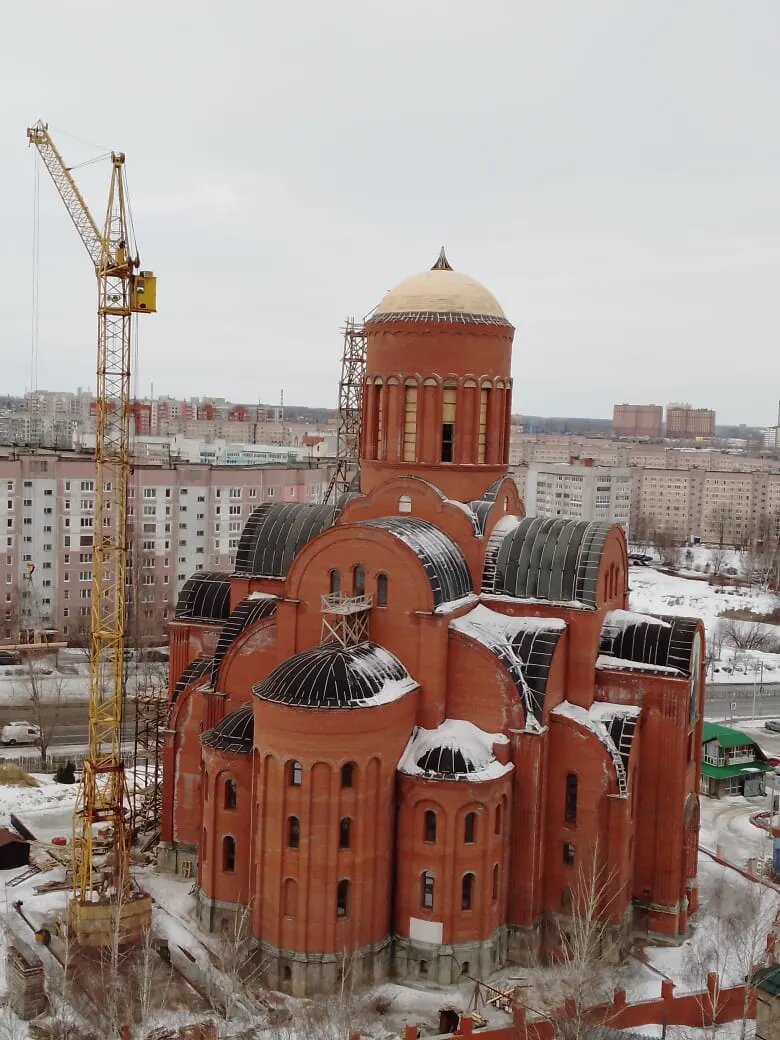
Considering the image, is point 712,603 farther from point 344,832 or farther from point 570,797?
point 344,832

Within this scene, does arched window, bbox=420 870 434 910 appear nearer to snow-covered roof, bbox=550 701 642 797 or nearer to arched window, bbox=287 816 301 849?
arched window, bbox=287 816 301 849

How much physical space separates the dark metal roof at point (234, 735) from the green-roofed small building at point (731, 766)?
981 inches

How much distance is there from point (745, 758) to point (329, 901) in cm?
2806

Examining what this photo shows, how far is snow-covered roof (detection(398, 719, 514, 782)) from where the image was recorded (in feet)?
89.0

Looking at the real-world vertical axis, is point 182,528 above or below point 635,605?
above

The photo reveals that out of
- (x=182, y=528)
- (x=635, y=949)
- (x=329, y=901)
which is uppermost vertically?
(x=182, y=528)

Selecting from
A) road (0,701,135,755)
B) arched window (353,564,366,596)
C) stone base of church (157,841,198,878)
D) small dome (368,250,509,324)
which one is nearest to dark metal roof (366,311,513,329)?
small dome (368,250,509,324)

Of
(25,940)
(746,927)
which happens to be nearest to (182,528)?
(25,940)

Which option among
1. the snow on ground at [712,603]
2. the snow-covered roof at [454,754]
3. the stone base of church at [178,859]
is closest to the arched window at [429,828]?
the snow-covered roof at [454,754]

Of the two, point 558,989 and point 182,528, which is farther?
point 182,528

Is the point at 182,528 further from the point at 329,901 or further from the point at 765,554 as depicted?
the point at 765,554

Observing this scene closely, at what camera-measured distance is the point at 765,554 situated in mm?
116375

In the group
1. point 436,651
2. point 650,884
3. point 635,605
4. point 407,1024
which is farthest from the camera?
point 635,605

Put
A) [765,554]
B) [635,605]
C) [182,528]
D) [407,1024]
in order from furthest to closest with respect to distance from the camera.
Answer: [765,554], [635,605], [182,528], [407,1024]
